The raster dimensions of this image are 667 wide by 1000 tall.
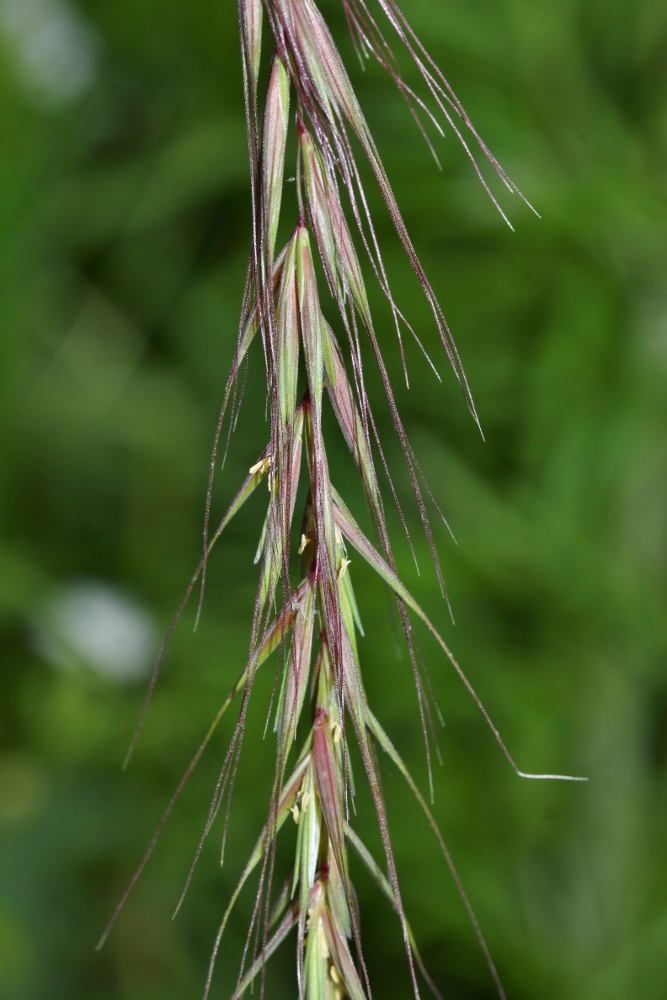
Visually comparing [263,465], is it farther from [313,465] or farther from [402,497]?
[402,497]

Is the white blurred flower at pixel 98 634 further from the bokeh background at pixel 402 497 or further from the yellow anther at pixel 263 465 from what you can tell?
the yellow anther at pixel 263 465

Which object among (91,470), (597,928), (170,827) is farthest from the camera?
(91,470)

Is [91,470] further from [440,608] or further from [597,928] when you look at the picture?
[597,928]

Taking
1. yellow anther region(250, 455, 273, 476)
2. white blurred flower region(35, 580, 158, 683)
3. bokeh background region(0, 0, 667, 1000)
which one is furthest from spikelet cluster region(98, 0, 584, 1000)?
white blurred flower region(35, 580, 158, 683)

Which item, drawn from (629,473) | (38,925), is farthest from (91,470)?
(629,473)

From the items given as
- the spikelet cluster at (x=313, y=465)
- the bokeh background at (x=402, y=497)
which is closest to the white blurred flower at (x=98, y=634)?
the bokeh background at (x=402, y=497)

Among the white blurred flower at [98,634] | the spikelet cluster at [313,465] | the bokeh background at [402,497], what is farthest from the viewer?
the white blurred flower at [98,634]

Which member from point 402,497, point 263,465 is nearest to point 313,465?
point 263,465
